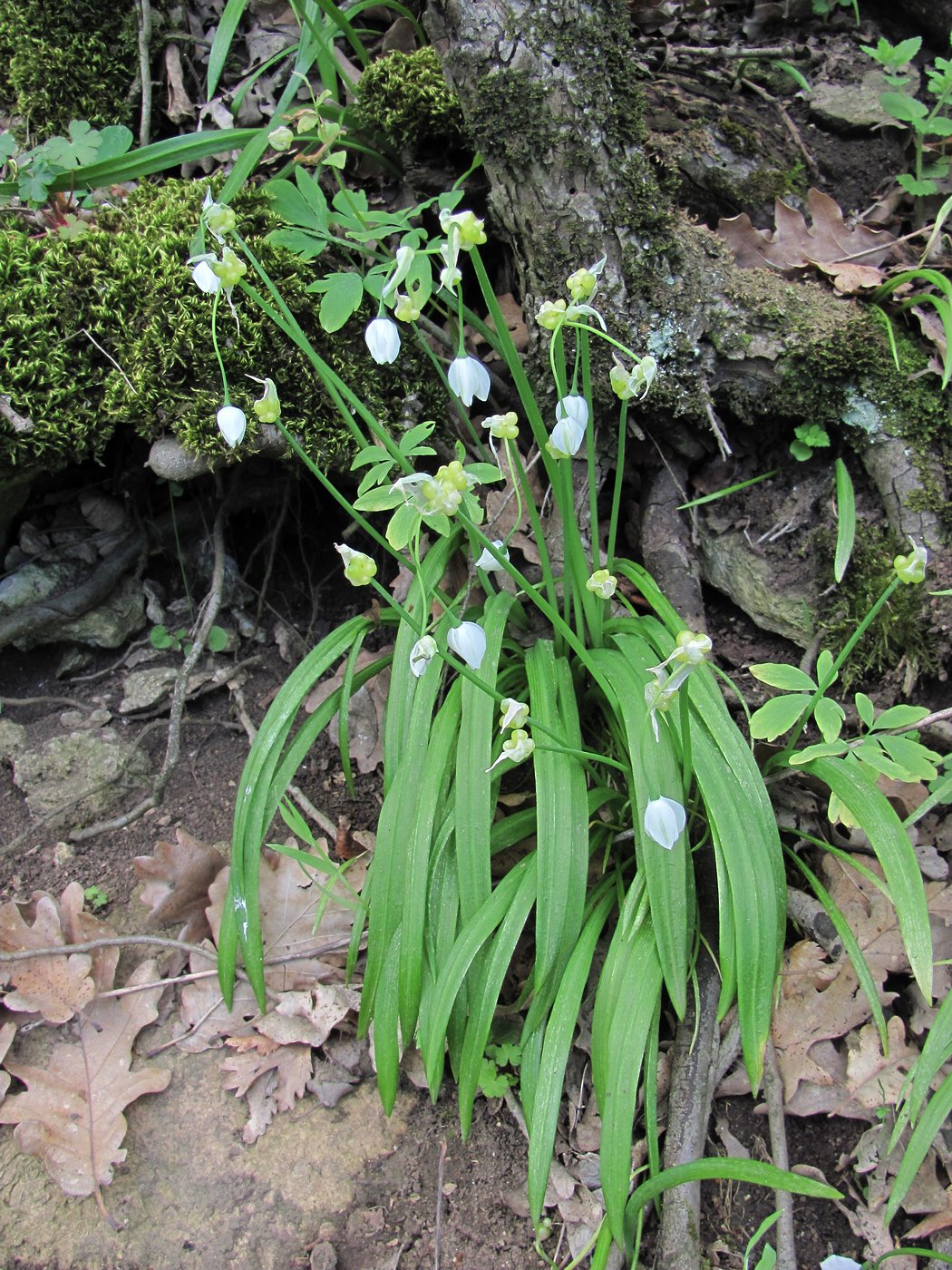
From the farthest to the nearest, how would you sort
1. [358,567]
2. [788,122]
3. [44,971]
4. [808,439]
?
[788,122] → [808,439] → [44,971] → [358,567]

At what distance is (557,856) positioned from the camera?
1644 mm

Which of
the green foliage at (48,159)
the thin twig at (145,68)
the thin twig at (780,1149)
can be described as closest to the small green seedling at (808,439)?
the thin twig at (780,1149)

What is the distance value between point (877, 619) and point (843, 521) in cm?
26

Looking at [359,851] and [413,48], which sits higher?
[413,48]

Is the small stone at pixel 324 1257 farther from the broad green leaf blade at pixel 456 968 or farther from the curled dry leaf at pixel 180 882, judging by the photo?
the curled dry leaf at pixel 180 882

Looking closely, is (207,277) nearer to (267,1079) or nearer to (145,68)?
(267,1079)

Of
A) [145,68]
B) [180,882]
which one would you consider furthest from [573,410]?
[145,68]

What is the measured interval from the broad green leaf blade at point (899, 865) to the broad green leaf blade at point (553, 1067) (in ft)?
1.82

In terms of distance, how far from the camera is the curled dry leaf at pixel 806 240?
7.89 ft

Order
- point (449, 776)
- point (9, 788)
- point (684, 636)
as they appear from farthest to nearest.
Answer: point (9, 788) < point (449, 776) < point (684, 636)

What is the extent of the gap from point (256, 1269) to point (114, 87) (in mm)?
3357

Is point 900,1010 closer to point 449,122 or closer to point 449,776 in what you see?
point 449,776

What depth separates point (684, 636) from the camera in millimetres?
1187

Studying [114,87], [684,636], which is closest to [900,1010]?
[684,636]
